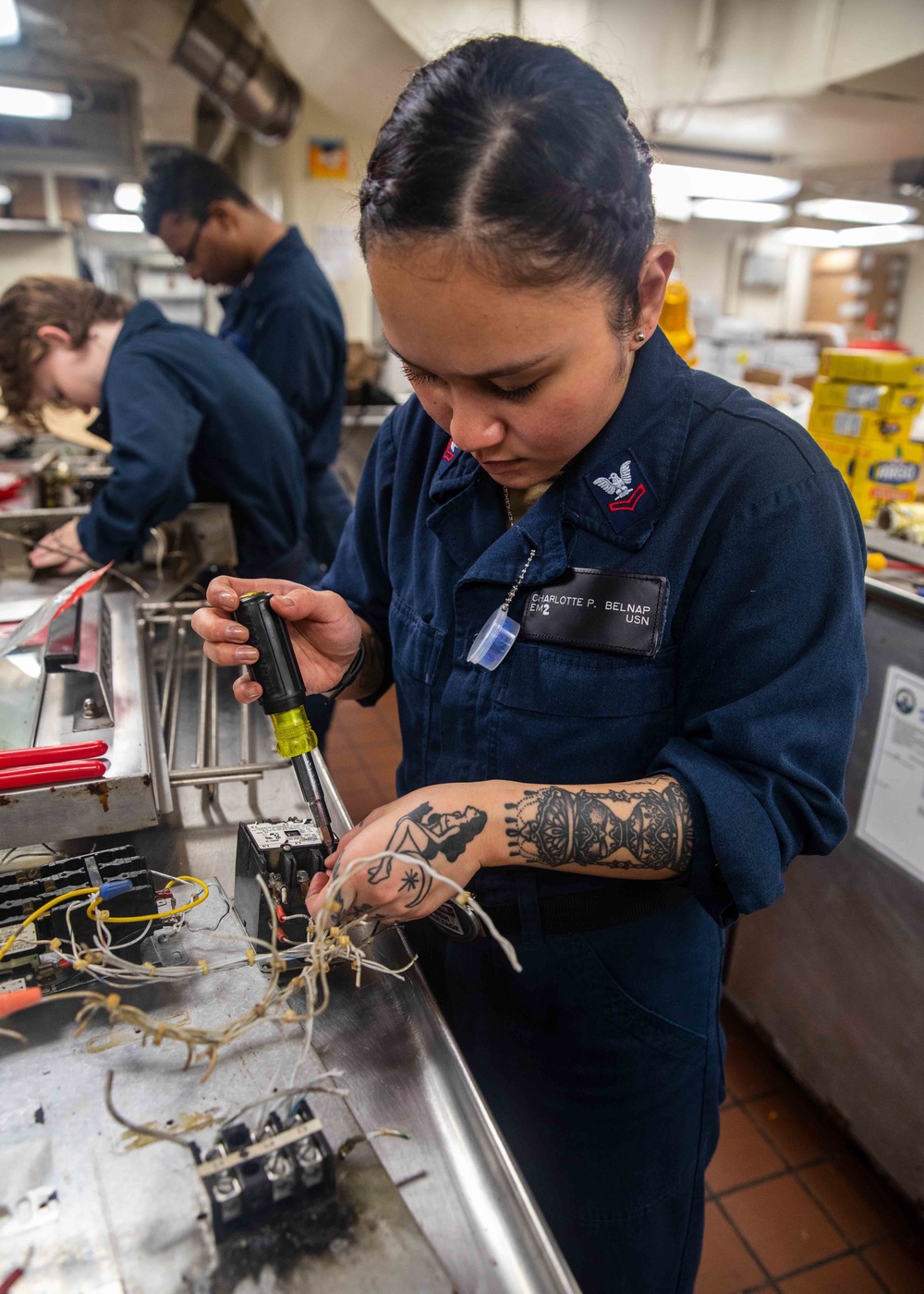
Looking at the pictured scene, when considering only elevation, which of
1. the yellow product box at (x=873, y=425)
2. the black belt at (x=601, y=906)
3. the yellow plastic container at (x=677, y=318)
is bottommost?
the black belt at (x=601, y=906)

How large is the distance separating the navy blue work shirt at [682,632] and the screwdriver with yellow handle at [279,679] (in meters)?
0.15

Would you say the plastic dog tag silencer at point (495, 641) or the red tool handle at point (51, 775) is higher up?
the plastic dog tag silencer at point (495, 641)

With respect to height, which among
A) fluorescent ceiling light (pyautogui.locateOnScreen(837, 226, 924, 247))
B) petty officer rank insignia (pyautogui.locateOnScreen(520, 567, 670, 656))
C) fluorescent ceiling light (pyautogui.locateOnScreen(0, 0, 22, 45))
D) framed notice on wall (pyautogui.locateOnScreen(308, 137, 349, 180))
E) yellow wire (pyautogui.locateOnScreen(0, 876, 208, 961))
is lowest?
yellow wire (pyautogui.locateOnScreen(0, 876, 208, 961))

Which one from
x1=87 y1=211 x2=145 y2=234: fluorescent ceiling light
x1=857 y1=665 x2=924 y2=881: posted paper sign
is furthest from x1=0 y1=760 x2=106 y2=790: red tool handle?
x1=87 y1=211 x2=145 y2=234: fluorescent ceiling light

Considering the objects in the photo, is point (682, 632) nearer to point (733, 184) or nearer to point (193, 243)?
point (193, 243)

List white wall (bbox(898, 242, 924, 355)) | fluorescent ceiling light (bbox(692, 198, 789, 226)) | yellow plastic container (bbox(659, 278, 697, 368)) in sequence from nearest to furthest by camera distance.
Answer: yellow plastic container (bbox(659, 278, 697, 368)) → fluorescent ceiling light (bbox(692, 198, 789, 226)) → white wall (bbox(898, 242, 924, 355))

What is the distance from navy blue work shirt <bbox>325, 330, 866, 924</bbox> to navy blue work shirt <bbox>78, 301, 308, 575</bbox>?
1.13 metres

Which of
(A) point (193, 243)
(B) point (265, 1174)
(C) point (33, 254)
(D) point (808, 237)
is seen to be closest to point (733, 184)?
(D) point (808, 237)

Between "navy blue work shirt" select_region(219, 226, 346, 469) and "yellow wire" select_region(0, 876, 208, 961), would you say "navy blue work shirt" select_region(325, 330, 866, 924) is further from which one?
"navy blue work shirt" select_region(219, 226, 346, 469)

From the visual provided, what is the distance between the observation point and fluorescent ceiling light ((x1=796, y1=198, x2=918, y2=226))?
20.2ft

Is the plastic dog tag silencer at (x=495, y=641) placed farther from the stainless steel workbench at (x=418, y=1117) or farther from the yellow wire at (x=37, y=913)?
the yellow wire at (x=37, y=913)

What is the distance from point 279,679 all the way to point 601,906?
1.44 ft

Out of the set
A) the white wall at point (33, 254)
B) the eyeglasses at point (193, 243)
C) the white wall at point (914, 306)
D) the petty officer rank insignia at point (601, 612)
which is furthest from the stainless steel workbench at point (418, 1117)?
the white wall at point (914, 306)

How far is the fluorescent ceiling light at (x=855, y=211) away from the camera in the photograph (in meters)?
6.16
